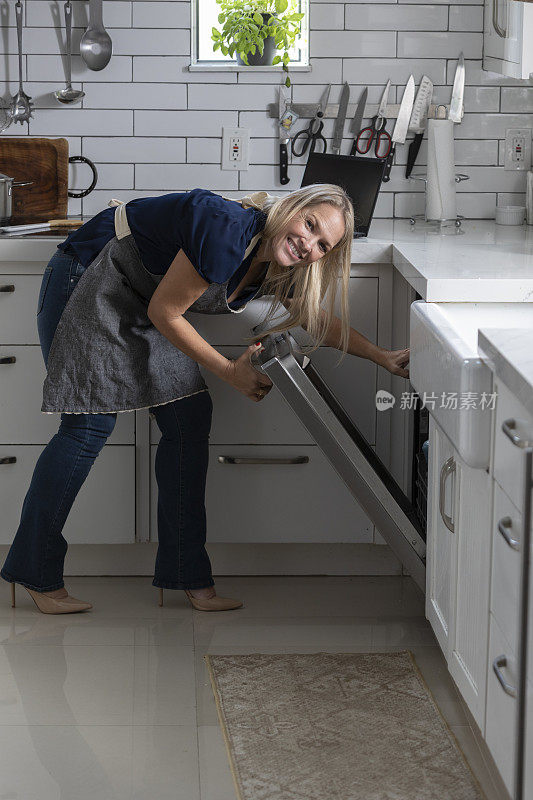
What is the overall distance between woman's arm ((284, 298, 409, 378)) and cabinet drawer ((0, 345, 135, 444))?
0.68 meters

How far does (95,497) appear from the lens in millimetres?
3014

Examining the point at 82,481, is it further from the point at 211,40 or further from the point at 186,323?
the point at 211,40

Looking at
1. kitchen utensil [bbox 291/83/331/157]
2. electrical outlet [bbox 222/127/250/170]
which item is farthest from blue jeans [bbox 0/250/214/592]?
kitchen utensil [bbox 291/83/331/157]

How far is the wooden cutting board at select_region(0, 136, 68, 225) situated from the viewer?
3.39 m

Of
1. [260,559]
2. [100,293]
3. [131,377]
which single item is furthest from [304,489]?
[100,293]

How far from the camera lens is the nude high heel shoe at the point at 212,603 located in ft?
9.41

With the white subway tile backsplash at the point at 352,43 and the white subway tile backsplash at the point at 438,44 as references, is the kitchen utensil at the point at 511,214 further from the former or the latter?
the white subway tile backsplash at the point at 352,43

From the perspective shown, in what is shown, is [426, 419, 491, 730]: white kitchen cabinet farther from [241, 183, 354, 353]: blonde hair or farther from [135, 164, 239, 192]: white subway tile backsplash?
[135, 164, 239, 192]: white subway tile backsplash

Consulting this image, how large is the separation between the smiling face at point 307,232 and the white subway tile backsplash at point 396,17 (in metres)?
1.35

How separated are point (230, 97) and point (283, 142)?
229 mm

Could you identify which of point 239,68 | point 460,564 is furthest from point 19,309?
point 460,564

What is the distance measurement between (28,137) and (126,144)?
321 millimetres

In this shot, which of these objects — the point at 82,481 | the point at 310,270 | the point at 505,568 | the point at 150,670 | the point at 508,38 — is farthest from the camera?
the point at 508,38

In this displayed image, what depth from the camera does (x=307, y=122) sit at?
11.3ft
